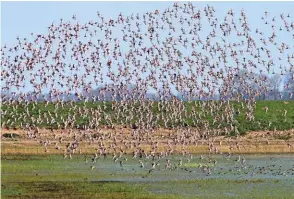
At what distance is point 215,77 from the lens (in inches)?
3718

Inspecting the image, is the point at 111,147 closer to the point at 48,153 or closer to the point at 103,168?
the point at 48,153

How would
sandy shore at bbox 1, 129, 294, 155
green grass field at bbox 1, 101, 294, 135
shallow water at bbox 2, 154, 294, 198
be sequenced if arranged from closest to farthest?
shallow water at bbox 2, 154, 294, 198 < sandy shore at bbox 1, 129, 294, 155 < green grass field at bbox 1, 101, 294, 135

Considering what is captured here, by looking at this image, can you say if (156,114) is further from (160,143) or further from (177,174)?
(177,174)

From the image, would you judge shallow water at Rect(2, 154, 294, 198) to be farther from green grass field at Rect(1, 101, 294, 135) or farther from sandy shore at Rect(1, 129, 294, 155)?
green grass field at Rect(1, 101, 294, 135)

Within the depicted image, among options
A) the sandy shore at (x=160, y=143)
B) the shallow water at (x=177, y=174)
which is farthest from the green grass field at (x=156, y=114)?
the shallow water at (x=177, y=174)

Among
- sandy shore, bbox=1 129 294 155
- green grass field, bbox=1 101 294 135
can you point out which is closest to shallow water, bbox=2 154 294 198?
sandy shore, bbox=1 129 294 155

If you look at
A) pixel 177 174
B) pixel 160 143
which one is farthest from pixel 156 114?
pixel 177 174

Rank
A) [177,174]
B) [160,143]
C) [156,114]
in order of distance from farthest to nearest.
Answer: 1. [156,114]
2. [160,143]
3. [177,174]

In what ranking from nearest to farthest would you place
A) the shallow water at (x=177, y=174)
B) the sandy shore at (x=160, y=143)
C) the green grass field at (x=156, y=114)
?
the shallow water at (x=177, y=174) < the sandy shore at (x=160, y=143) < the green grass field at (x=156, y=114)

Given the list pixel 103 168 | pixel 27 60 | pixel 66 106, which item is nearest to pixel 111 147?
pixel 27 60

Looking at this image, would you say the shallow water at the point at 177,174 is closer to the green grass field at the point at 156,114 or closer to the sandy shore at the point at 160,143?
the sandy shore at the point at 160,143

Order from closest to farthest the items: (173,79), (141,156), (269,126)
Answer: (141,156)
(173,79)
(269,126)

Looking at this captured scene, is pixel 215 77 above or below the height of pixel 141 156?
above

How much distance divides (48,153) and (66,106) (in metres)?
41.7
